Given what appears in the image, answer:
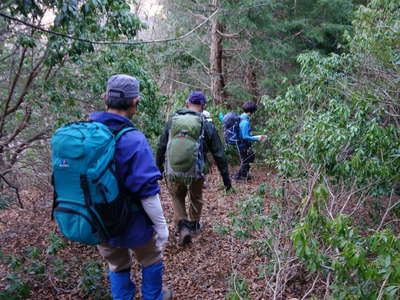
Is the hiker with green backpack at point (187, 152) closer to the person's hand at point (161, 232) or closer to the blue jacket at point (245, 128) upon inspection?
the person's hand at point (161, 232)

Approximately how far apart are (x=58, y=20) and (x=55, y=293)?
9.53 ft

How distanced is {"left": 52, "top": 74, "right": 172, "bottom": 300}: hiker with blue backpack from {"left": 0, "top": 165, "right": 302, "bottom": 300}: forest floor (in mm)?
1445

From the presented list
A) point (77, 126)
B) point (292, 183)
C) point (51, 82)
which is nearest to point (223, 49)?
point (51, 82)

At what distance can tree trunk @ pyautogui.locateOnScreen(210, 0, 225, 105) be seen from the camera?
11164mm

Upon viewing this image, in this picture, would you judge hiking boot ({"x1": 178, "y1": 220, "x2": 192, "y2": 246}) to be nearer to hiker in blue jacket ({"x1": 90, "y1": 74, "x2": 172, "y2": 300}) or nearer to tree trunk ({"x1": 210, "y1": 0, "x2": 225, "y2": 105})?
hiker in blue jacket ({"x1": 90, "y1": 74, "x2": 172, "y2": 300})

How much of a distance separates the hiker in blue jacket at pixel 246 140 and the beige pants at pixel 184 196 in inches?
113

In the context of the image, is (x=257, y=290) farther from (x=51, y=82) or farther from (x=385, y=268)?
(x=51, y=82)

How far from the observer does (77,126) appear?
247 centimetres

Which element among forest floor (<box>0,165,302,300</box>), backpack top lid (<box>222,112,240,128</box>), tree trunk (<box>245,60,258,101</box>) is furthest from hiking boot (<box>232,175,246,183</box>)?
tree trunk (<box>245,60,258,101</box>)

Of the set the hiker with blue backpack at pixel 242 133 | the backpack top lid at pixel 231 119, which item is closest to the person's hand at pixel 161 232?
the hiker with blue backpack at pixel 242 133

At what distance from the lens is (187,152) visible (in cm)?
427

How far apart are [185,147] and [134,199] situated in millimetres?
1657

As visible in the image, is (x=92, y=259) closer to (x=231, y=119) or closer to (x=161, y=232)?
(x=161, y=232)

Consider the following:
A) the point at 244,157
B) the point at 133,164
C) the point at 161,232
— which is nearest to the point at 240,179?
the point at 244,157
